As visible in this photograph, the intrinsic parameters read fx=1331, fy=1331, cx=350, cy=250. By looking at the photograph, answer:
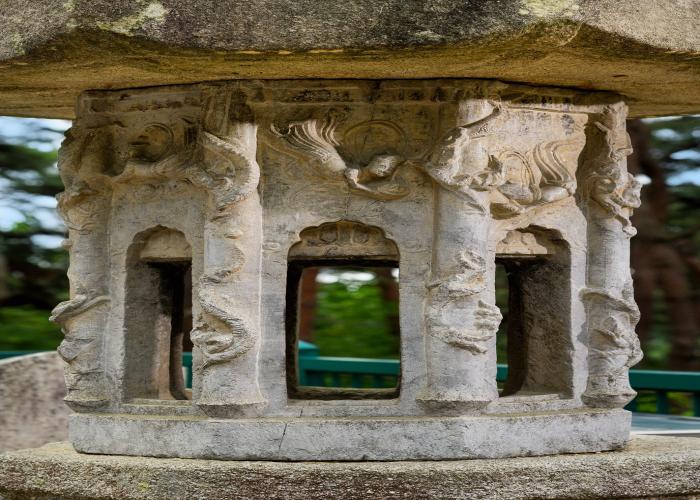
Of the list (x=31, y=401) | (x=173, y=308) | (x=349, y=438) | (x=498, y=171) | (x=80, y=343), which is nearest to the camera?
(x=349, y=438)

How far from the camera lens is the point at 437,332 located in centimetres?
606

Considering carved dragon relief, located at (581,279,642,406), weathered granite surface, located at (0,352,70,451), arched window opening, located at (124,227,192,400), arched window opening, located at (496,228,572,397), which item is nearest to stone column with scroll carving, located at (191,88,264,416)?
arched window opening, located at (124,227,192,400)

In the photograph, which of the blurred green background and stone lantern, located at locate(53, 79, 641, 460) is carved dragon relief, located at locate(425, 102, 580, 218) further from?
the blurred green background

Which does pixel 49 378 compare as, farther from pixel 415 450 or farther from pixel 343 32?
pixel 343 32

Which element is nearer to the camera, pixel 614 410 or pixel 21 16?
pixel 21 16

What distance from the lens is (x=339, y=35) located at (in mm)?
5297

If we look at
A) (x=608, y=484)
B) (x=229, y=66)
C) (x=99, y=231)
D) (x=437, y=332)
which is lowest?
(x=608, y=484)

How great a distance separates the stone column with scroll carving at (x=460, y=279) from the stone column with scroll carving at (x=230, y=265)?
81 cm

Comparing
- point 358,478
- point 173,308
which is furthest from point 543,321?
point 173,308

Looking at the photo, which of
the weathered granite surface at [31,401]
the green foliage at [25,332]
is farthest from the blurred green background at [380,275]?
the weathered granite surface at [31,401]

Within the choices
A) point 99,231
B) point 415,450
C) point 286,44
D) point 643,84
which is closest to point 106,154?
point 99,231

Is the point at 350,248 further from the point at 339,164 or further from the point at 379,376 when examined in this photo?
the point at 379,376

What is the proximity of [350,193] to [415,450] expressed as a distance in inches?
48.0

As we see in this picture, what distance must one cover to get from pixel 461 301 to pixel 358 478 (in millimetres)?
954
